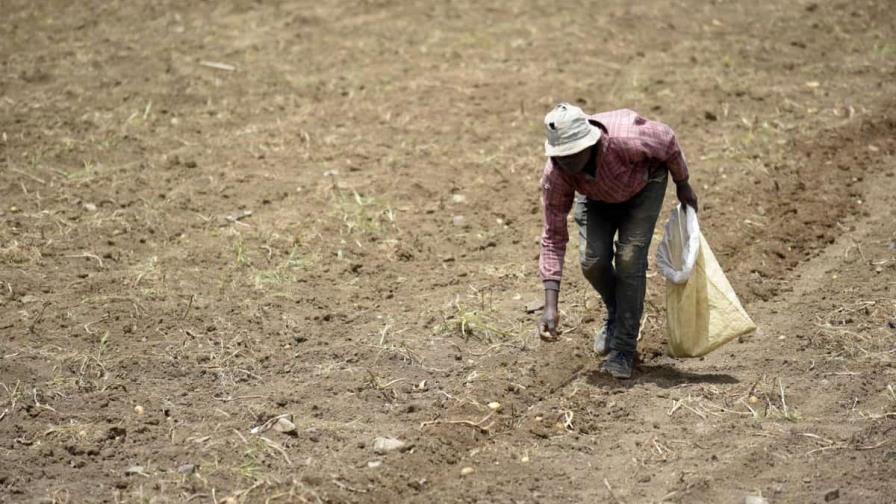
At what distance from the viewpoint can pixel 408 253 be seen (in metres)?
6.96

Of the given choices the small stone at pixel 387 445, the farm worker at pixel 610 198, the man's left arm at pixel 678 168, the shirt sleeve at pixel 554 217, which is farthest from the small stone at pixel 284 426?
the man's left arm at pixel 678 168

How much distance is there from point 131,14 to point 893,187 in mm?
7416

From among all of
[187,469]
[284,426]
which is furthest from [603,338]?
[187,469]

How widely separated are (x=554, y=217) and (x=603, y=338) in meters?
0.89

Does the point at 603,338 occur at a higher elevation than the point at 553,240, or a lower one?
lower

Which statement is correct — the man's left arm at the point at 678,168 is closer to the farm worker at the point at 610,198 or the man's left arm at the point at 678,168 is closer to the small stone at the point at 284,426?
the farm worker at the point at 610,198

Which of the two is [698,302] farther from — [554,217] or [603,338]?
[554,217]

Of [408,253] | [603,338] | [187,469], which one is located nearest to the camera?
[187,469]

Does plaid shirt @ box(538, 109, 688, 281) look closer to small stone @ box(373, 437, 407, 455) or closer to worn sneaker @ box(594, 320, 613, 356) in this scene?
worn sneaker @ box(594, 320, 613, 356)

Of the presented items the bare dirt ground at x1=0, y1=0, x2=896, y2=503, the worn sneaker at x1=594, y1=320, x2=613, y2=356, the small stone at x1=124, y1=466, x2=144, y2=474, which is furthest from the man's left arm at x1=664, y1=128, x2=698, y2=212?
the small stone at x1=124, y1=466, x2=144, y2=474

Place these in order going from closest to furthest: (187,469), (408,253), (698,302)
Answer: (187,469), (698,302), (408,253)

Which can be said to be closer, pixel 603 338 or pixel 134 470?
pixel 134 470

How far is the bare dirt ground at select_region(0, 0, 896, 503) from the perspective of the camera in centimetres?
488


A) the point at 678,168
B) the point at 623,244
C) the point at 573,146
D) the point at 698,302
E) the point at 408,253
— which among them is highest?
the point at 573,146
